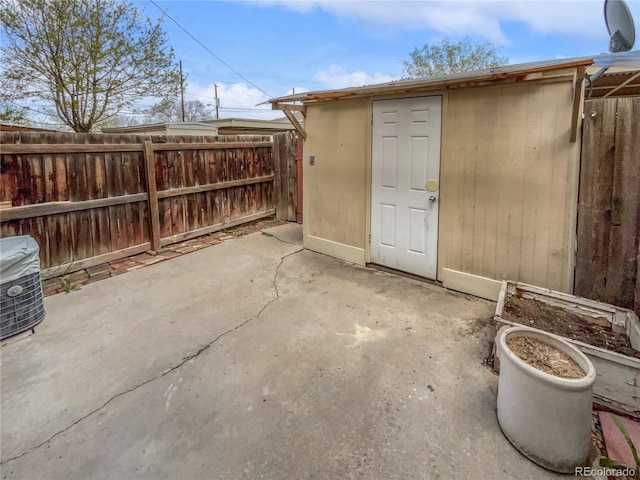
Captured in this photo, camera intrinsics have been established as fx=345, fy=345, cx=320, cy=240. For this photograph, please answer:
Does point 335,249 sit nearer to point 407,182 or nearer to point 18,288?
point 407,182

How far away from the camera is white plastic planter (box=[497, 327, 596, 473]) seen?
5.17 feet

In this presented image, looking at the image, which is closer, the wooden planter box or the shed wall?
the wooden planter box

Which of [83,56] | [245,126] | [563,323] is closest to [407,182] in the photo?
[563,323]

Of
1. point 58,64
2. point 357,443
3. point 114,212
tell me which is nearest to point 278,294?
point 357,443

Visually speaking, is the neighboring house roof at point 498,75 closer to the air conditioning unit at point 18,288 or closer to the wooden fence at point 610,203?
the wooden fence at point 610,203

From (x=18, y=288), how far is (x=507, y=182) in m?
4.26

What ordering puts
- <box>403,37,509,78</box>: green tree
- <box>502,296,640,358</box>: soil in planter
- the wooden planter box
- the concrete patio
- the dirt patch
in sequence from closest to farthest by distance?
1. the concrete patio
2. the wooden planter box
3. <box>502,296,640,358</box>: soil in planter
4. the dirt patch
5. <box>403,37,509,78</box>: green tree

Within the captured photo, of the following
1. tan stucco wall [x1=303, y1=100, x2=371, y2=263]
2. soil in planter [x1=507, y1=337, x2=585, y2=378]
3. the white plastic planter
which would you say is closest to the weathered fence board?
tan stucco wall [x1=303, y1=100, x2=371, y2=263]

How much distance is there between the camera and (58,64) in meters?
8.46

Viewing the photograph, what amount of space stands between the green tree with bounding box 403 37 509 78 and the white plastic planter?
700 inches

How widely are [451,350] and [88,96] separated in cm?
1085

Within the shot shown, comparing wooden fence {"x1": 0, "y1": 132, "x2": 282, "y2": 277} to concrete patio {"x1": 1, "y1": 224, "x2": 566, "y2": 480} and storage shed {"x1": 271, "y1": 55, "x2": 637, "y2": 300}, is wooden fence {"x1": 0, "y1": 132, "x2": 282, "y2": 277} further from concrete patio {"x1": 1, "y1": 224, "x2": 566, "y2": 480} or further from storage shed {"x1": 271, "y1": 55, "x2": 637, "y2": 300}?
storage shed {"x1": 271, "y1": 55, "x2": 637, "y2": 300}

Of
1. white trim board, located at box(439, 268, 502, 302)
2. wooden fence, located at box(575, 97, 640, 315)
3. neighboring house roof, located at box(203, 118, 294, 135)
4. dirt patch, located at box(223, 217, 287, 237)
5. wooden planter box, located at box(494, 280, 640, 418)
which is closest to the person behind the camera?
wooden planter box, located at box(494, 280, 640, 418)

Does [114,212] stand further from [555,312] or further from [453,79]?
[555,312]
